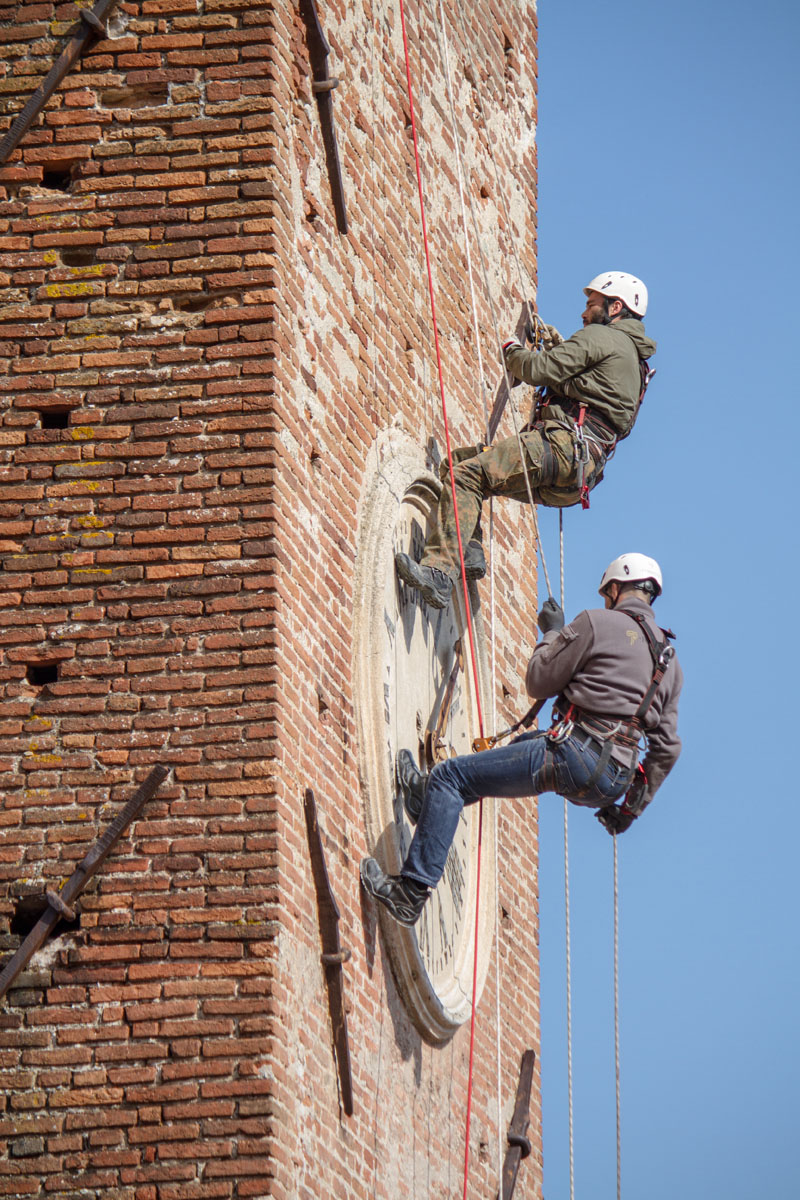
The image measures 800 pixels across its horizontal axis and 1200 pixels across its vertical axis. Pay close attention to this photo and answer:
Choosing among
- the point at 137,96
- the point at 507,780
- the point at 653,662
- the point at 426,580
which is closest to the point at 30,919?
the point at 507,780

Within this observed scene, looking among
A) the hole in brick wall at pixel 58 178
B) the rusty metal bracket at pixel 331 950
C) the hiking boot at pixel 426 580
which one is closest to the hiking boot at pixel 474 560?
the hiking boot at pixel 426 580

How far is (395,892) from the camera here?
10.6 m

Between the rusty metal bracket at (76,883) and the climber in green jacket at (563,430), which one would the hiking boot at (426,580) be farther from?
the rusty metal bracket at (76,883)

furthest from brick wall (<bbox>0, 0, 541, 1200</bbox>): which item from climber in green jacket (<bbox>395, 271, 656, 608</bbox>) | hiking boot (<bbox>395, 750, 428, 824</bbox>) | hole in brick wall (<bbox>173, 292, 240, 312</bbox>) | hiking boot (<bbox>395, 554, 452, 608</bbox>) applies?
climber in green jacket (<bbox>395, 271, 656, 608</bbox>)

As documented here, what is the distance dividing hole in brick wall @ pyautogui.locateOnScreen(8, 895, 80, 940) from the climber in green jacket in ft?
11.8

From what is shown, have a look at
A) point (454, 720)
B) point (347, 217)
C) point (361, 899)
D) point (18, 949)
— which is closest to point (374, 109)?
point (347, 217)

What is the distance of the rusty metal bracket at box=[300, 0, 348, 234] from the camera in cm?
1105

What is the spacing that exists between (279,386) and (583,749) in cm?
240

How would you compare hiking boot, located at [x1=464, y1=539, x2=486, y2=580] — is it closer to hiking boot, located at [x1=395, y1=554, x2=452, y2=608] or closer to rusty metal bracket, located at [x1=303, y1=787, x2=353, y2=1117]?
hiking boot, located at [x1=395, y1=554, x2=452, y2=608]

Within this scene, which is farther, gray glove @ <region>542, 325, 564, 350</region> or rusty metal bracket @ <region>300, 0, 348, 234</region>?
gray glove @ <region>542, 325, 564, 350</region>

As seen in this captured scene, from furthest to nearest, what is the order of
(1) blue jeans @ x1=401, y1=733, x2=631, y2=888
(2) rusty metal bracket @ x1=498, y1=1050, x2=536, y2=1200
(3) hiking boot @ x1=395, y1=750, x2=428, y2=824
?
(2) rusty metal bracket @ x1=498, y1=1050, x2=536, y2=1200
(3) hiking boot @ x1=395, y1=750, x2=428, y2=824
(1) blue jeans @ x1=401, y1=733, x2=631, y2=888

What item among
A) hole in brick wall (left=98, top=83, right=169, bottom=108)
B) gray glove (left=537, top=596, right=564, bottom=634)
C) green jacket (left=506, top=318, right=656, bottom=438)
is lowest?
gray glove (left=537, top=596, right=564, bottom=634)

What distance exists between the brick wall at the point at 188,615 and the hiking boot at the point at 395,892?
12cm

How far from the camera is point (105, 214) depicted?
10383 millimetres
